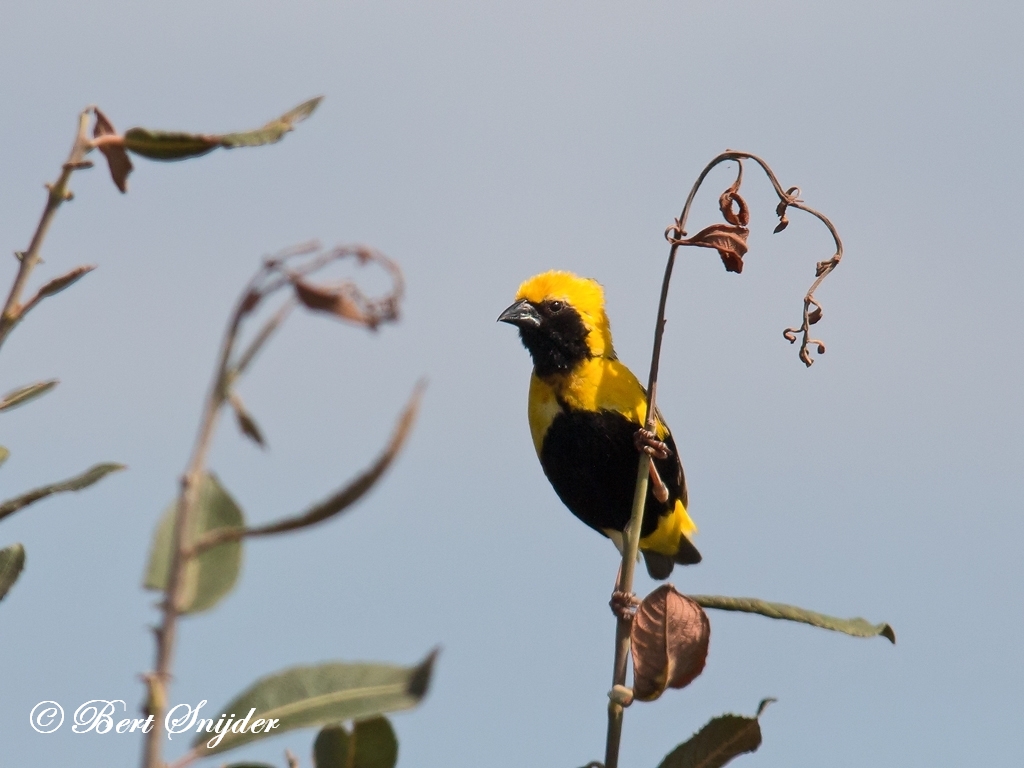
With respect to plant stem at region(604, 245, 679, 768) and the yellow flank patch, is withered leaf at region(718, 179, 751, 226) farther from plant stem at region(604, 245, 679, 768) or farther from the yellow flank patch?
the yellow flank patch

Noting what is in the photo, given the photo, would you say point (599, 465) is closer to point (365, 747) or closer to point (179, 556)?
point (365, 747)

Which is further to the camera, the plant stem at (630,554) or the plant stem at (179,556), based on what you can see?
Answer: the plant stem at (630,554)

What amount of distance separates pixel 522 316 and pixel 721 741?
4.19 metres

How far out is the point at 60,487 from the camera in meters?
1.51

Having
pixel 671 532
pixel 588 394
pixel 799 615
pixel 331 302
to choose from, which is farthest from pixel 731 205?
pixel 671 532

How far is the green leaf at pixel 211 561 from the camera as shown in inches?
43.9

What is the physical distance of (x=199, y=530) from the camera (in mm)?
1129

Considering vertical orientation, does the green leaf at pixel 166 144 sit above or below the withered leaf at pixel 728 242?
below

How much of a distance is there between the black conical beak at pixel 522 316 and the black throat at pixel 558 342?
0.03 m

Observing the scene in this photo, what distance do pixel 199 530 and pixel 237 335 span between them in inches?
16.3

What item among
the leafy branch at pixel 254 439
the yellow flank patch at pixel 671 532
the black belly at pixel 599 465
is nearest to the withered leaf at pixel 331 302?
the leafy branch at pixel 254 439

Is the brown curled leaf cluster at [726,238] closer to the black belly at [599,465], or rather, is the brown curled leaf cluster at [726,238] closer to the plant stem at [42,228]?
the plant stem at [42,228]

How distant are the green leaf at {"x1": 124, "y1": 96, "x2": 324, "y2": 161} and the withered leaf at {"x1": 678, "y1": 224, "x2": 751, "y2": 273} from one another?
94cm

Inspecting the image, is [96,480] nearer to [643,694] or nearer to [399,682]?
[399,682]
